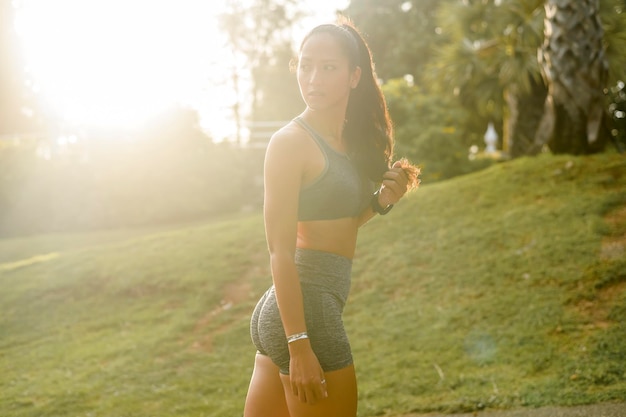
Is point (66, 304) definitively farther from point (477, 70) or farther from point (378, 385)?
point (477, 70)

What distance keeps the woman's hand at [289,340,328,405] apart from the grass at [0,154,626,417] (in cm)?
284

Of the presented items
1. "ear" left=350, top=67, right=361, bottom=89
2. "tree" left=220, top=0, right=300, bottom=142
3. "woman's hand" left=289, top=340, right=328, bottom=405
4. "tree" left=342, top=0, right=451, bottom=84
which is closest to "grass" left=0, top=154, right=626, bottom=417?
"woman's hand" left=289, top=340, right=328, bottom=405

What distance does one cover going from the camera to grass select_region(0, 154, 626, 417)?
5445 mm

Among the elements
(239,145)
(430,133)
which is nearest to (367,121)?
(430,133)

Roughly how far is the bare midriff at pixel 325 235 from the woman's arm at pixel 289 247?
5.9 inches

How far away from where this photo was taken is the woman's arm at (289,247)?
7.35 ft

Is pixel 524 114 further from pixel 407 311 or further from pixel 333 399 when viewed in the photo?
pixel 333 399

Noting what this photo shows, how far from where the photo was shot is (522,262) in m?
7.15

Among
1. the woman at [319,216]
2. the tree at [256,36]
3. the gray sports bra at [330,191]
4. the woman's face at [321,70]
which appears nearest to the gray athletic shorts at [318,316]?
the woman at [319,216]

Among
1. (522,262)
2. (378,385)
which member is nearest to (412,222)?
(522,262)

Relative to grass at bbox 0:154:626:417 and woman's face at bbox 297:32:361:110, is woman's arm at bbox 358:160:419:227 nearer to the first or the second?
woman's face at bbox 297:32:361:110

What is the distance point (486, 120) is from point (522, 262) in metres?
21.3

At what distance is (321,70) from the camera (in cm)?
247

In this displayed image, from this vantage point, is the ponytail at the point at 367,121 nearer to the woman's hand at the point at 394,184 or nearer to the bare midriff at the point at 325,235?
the woman's hand at the point at 394,184
